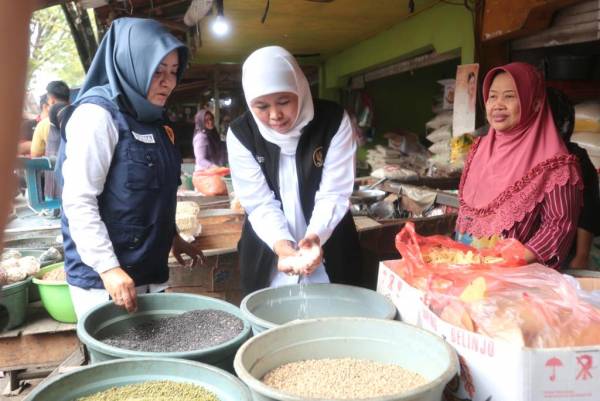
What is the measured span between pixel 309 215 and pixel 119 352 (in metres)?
1.08

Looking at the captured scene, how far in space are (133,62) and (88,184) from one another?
1.56 ft

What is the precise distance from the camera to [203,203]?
15.4 ft

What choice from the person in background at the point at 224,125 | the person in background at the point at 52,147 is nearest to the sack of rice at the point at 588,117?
the person in background at the point at 52,147

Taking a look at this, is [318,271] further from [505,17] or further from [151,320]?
[505,17]

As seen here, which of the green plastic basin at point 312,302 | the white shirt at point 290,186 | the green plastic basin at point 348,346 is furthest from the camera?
the white shirt at point 290,186

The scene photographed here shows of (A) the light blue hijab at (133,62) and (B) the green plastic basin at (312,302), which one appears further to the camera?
(A) the light blue hijab at (133,62)

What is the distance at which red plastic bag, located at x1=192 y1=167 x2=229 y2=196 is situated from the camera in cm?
520

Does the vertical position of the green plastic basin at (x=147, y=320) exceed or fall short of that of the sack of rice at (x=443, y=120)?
it falls short

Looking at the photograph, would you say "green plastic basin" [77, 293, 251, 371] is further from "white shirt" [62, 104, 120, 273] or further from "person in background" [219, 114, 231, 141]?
"person in background" [219, 114, 231, 141]

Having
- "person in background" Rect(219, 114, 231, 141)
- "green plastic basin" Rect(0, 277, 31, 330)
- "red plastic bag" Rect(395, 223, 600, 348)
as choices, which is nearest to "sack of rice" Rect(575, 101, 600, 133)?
"red plastic bag" Rect(395, 223, 600, 348)

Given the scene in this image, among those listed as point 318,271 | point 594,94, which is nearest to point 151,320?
point 318,271

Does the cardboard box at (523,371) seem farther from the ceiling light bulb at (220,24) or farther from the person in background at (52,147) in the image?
the person in background at (52,147)

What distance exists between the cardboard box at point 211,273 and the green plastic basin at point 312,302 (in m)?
1.21

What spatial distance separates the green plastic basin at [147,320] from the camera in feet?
4.00
